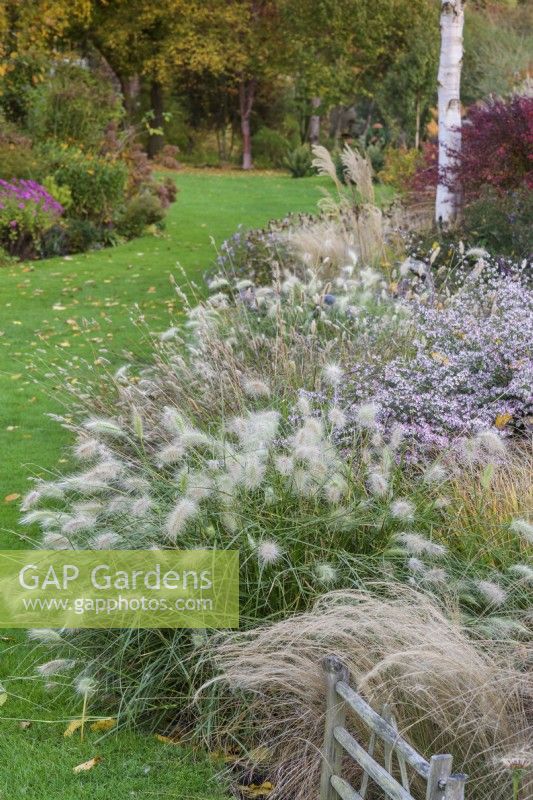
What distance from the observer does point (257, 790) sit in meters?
3.22

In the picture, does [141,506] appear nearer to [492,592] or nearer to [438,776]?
[492,592]

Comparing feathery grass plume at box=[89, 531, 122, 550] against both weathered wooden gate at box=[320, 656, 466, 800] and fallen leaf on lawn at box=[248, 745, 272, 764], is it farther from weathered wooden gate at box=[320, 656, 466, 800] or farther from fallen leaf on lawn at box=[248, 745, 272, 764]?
weathered wooden gate at box=[320, 656, 466, 800]

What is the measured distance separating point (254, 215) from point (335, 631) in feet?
53.2

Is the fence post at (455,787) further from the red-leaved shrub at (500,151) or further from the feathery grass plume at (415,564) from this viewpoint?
the red-leaved shrub at (500,151)

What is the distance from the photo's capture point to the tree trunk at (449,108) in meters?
9.95

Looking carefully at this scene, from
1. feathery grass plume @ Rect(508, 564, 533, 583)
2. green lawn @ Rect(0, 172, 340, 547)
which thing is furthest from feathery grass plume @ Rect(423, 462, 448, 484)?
green lawn @ Rect(0, 172, 340, 547)

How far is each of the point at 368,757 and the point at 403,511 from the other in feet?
3.50

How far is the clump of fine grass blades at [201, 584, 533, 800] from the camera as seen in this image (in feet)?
9.55

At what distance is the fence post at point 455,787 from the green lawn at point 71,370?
116 centimetres

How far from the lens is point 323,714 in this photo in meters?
3.18

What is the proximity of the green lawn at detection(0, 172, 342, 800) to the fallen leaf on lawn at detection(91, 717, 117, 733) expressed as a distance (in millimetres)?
48

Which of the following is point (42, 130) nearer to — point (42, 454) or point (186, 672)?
point (42, 454)

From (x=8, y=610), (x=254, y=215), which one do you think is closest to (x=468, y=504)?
(x=8, y=610)

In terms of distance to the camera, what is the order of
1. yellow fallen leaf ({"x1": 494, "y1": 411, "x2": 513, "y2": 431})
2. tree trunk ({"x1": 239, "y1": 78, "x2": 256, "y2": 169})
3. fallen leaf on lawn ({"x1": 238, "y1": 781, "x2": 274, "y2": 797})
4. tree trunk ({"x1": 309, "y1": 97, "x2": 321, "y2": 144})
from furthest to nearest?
tree trunk ({"x1": 239, "y1": 78, "x2": 256, "y2": 169}) < tree trunk ({"x1": 309, "y1": 97, "x2": 321, "y2": 144}) < yellow fallen leaf ({"x1": 494, "y1": 411, "x2": 513, "y2": 431}) < fallen leaf on lawn ({"x1": 238, "y1": 781, "x2": 274, "y2": 797})
